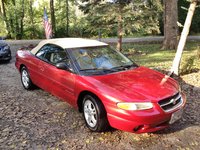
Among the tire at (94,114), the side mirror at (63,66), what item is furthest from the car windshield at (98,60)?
the tire at (94,114)

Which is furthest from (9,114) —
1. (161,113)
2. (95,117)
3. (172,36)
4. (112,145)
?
(172,36)

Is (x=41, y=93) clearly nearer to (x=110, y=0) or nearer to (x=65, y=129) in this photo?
(x=65, y=129)

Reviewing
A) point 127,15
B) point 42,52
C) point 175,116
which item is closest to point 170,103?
point 175,116

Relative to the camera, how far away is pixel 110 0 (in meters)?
13.5

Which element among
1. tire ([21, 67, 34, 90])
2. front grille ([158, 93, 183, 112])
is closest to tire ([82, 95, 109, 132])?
front grille ([158, 93, 183, 112])

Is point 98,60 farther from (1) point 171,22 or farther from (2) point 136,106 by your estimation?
(1) point 171,22

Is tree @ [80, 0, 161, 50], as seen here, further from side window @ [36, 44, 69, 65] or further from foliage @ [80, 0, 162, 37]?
side window @ [36, 44, 69, 65]

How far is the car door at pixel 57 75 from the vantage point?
555cm

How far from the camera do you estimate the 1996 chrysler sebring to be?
14.6 ft

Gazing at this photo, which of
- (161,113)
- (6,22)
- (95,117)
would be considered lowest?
(6,22)

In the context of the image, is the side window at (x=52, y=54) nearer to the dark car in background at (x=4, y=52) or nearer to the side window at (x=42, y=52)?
the side window at (x=42, y=52)

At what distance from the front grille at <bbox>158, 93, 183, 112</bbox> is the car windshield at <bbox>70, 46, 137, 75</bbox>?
1275 millimetres

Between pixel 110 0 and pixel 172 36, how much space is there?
4584 millimetres

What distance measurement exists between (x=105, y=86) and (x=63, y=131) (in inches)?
44.8
